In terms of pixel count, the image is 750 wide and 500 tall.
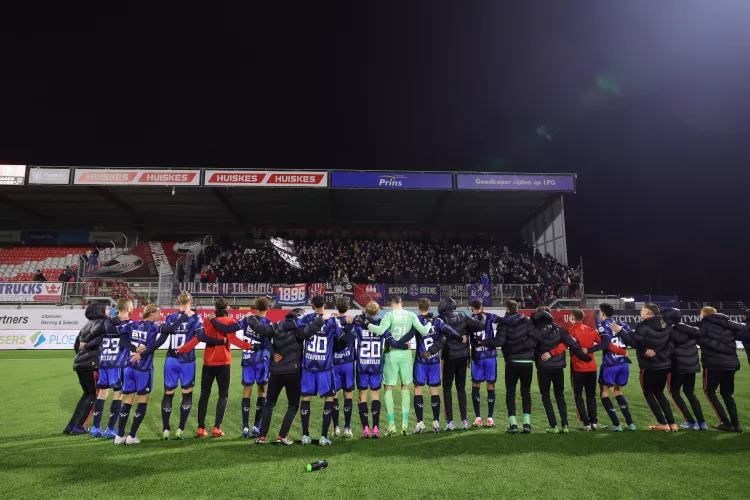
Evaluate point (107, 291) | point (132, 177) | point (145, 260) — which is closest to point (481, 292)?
point (107, 291)

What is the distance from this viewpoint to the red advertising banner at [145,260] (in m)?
31.6

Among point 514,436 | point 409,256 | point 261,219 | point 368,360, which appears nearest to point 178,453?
point 368,360

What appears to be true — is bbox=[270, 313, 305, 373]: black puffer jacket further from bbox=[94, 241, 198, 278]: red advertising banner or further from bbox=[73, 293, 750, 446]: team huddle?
bbox=[94, 241, 198, 278]: red advertising banner

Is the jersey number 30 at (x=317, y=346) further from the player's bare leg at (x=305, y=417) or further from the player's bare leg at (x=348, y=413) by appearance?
the player's bare leg at (x=348, y=413)

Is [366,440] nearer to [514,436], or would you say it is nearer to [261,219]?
[514,436]

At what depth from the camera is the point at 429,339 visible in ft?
27.1

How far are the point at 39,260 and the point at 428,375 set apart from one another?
3841 centimetres

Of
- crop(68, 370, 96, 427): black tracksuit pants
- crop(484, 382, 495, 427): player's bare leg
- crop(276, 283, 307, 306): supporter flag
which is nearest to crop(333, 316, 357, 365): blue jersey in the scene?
crop(484, 382, 495, 427): player's bare leg

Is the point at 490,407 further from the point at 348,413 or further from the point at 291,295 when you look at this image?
the point at 291,295

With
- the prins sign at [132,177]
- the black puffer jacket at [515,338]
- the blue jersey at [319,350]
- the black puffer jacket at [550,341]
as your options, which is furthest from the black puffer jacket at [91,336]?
the prins sign at [132,177]

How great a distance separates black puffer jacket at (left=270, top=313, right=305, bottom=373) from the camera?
6727 mm

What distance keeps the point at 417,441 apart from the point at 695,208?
47052mm

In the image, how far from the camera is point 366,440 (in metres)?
7.25

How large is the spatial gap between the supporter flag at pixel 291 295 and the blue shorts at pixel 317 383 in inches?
772
